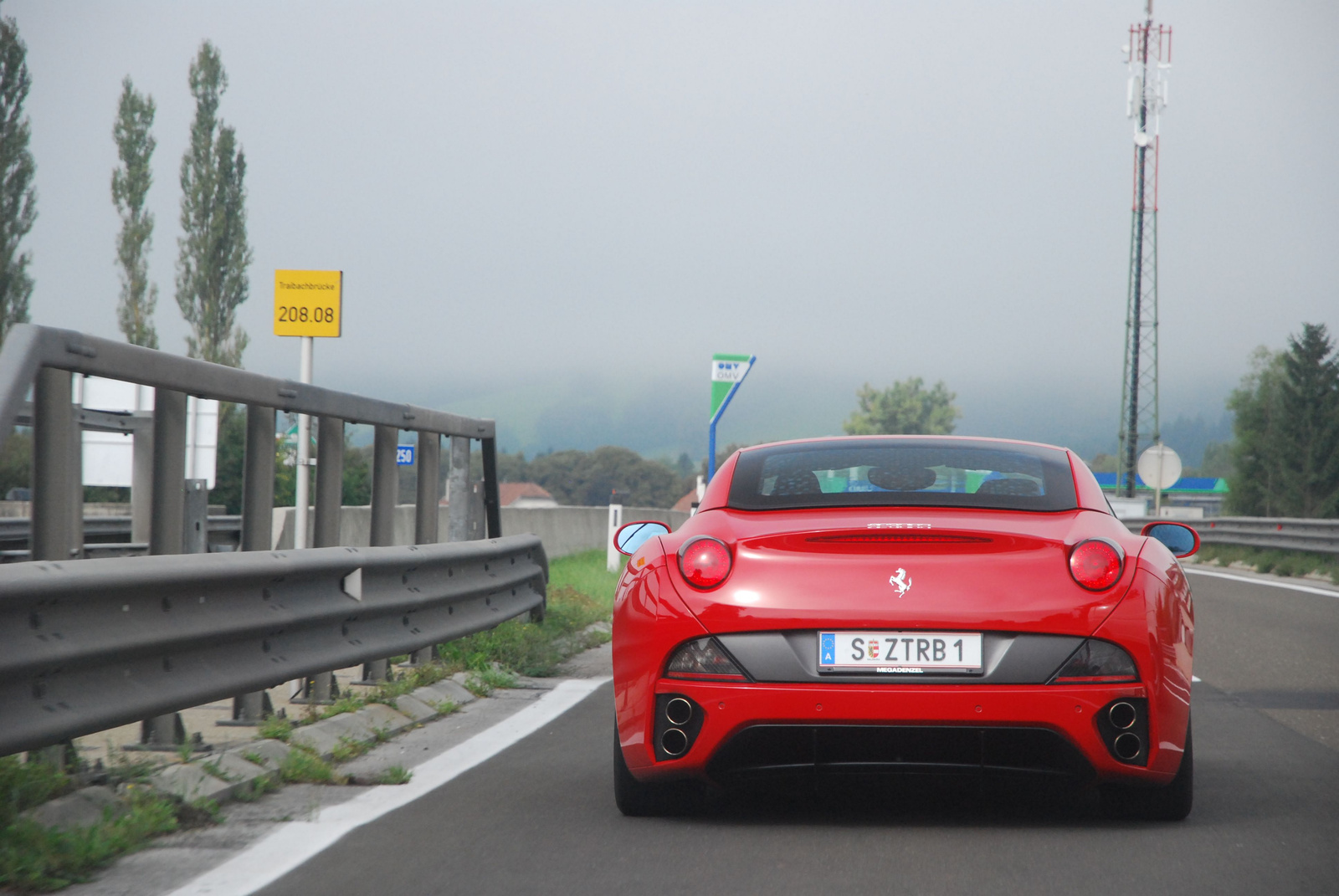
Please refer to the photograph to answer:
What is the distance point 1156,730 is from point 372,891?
2.27 meters

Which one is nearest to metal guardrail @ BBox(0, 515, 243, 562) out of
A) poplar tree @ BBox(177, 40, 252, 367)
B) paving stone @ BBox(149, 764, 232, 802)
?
paving stone @ BBox(149, 764, 232, 802)

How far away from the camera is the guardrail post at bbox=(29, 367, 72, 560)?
452 centimetres

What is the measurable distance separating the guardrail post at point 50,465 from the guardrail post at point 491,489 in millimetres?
4963

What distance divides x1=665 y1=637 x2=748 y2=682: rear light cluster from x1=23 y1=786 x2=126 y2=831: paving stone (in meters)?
1.65

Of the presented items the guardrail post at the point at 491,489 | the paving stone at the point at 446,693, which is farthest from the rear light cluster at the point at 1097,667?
the guardrail post at the point at 491,489

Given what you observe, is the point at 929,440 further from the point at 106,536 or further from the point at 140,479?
the point at 106,536

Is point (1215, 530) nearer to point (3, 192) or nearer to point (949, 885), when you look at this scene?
point (949, 885)

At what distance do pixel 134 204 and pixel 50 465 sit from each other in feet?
191

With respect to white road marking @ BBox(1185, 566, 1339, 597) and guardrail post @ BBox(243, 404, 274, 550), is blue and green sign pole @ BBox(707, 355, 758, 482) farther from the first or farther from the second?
guardrail post @ BBox(243, 404, 274, 550)

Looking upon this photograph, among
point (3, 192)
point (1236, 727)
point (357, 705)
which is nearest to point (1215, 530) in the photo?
point (1236, 727)

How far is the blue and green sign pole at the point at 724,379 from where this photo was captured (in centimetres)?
1944

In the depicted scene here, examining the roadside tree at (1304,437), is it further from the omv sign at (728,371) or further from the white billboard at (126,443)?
the white billboard at (126,443)

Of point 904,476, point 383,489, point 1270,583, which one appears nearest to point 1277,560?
point 1270,583

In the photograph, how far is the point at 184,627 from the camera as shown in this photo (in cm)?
479
